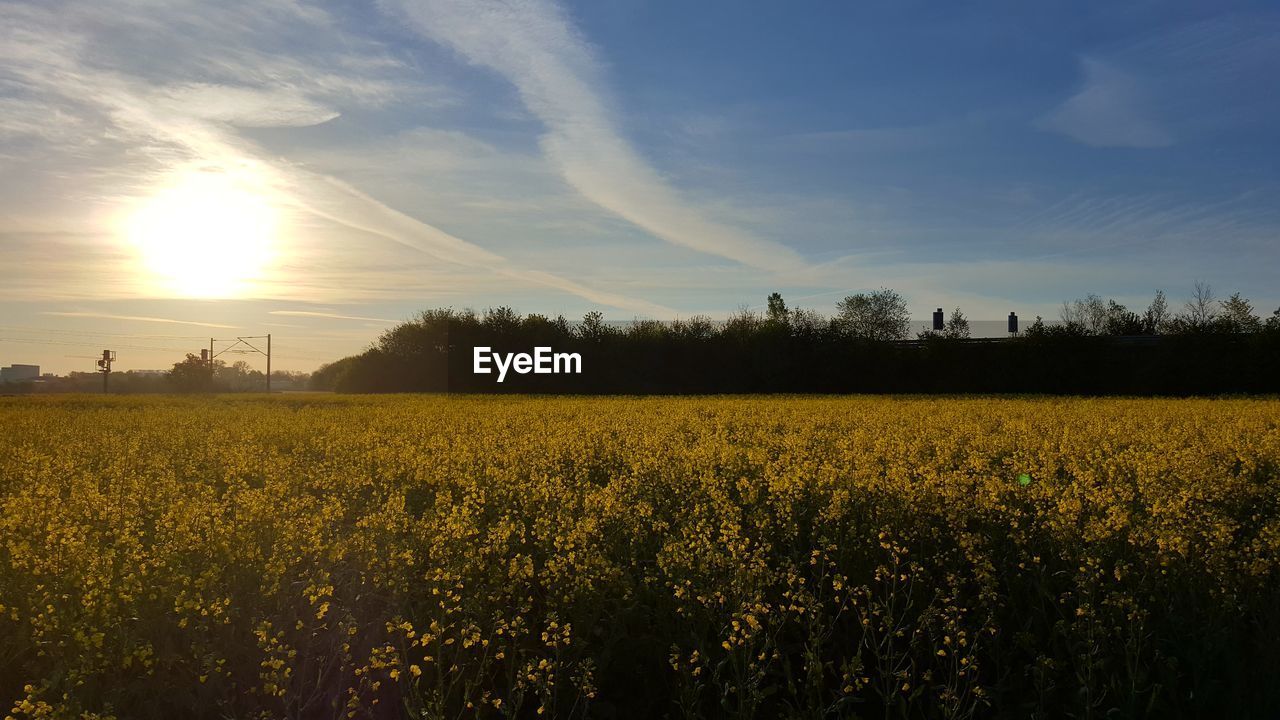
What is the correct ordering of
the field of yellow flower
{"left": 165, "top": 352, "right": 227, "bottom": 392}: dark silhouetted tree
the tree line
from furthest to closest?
{"left": 165, "top": 352, "right": 227, "bottom": 392}: dark silhouetted tree
the tree line
the field of yellow flower

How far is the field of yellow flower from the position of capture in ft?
14.5

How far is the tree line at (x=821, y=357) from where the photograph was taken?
4328 cm

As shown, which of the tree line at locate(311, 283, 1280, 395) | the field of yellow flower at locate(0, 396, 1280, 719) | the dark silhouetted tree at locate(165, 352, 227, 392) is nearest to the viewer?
the field of yellow flower at locate(0, 396, 1280, 719)

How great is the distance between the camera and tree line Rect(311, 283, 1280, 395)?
4328cm

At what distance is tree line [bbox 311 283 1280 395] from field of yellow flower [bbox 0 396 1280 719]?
1539 inches

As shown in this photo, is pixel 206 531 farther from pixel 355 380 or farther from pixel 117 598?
pixel 355 380

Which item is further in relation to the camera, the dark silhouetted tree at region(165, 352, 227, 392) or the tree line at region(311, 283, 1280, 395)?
the dark silhouetted tree at region(165, 352, 227, 392)

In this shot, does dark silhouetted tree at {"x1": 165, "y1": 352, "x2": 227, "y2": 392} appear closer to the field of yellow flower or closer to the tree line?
the tree line

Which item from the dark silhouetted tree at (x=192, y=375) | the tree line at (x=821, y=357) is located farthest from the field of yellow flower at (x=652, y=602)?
the dark silhouetted tree at (x=192, y=375)

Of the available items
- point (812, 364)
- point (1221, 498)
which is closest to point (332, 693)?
point (1221, 498)

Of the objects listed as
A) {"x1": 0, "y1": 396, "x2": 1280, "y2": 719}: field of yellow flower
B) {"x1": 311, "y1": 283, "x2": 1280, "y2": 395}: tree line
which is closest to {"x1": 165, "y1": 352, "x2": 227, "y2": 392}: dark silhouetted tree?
{"x1": 311, "y1": 283, "x2": 1280, "y2": 395}: tree line

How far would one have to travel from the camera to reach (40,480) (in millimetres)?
8992

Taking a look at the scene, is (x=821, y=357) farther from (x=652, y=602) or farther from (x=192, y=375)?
(x=192, y=375)

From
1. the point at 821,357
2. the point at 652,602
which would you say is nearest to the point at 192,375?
the point at 821,357
